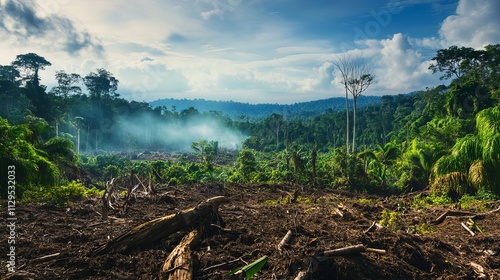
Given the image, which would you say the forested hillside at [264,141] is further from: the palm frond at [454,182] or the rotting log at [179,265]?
the rotting log at [179,265]

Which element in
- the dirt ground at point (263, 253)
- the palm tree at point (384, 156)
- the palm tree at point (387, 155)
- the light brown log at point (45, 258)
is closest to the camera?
the dirt ground at point (263, 253)

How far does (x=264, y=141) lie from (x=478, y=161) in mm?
69525

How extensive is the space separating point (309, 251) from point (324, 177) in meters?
21.9

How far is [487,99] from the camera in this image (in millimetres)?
28828

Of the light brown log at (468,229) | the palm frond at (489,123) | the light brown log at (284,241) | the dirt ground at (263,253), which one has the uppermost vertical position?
the palm frond at (489,123)

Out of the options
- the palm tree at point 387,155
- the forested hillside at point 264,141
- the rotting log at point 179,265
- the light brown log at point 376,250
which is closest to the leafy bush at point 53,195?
A: the forested hillside at point 264,141

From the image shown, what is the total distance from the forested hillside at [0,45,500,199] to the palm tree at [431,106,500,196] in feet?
0.11

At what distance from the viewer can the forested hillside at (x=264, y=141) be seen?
36.4ft

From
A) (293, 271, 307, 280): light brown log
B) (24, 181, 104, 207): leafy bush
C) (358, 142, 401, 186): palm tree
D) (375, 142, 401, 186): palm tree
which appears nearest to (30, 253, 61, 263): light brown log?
(293, 271, 307, 280): light brown log

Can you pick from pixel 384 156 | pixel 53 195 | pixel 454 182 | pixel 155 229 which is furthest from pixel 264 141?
pixel 155 229

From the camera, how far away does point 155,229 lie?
5.64m

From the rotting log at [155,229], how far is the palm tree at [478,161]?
9.08 metres

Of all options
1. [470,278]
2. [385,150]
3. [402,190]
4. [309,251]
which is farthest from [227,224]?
[385,150]

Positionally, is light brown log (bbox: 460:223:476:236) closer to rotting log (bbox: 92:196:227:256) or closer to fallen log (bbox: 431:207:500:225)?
fallen log (bbox: 431:207:500:225)
